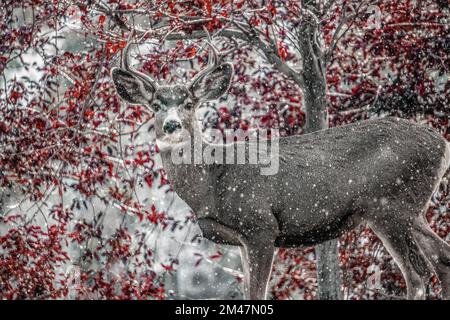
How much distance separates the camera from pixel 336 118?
32.4ft

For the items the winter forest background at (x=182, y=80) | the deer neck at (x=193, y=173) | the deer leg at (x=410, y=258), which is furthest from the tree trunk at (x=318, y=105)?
the deer neck at (x=193, y=173)

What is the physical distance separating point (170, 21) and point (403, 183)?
270 cm

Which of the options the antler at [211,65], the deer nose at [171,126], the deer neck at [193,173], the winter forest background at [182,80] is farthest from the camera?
the winter forest background at [182,80]

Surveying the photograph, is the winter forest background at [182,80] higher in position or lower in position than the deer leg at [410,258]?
higher

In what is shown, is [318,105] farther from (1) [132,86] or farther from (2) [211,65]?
(1) [132,86]

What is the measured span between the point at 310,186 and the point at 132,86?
1568mm

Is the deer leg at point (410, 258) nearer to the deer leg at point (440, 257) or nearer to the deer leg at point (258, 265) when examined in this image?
the deer leg at point (440, 257)

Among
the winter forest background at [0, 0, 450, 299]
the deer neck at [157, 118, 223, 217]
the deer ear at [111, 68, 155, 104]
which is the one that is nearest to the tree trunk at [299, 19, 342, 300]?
the winter forest background at [0, 0, 450, 299]

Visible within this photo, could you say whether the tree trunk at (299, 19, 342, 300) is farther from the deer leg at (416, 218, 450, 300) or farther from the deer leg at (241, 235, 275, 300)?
the deer leg at (241, 235, 275, 300)

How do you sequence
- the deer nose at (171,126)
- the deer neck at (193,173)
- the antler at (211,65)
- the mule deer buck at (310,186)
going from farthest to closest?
the antler at (211,65), the deer neck at (193,173), the mule deer buck at (310,186), the deer nose at (171,126)

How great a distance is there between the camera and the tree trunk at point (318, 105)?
26.3ft

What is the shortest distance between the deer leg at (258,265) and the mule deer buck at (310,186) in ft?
0.03
